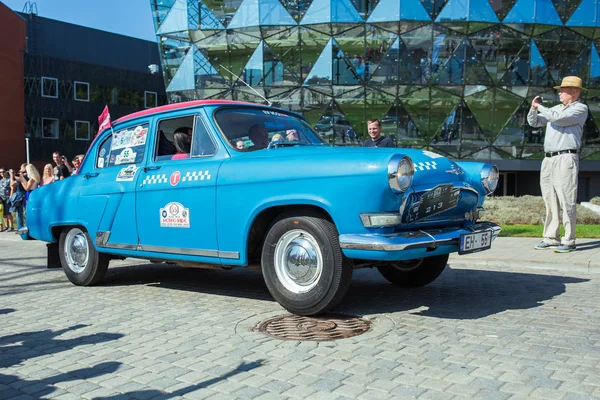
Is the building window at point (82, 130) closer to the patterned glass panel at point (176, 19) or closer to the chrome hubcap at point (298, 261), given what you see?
the patterned glass panel at point (176, 19)

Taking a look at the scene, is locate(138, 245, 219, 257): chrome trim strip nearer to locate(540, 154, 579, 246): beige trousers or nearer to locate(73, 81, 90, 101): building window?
locate(540, 154, 579, 246): beige trousers

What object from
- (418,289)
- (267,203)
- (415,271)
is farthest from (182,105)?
(418,289)

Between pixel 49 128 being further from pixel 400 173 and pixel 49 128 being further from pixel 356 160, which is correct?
pixel 400 173

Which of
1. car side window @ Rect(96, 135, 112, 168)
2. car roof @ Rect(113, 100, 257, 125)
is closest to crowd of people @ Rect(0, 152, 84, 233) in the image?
car side window @ Rect(96, 135, 112, 168)

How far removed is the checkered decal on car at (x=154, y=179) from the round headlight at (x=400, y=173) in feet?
8.04

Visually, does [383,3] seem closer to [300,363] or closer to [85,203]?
[85,203]

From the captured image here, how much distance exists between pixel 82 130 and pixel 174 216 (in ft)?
146

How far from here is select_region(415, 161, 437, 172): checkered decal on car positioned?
4.70 m

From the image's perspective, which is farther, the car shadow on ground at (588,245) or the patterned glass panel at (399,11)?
the patterned glass panel at (399,11)

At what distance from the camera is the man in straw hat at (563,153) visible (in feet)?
26.0

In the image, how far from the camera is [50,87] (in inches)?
1713

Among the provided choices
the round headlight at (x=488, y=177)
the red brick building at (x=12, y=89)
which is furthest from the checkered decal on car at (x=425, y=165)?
the red brick building at (x=12, y=89)

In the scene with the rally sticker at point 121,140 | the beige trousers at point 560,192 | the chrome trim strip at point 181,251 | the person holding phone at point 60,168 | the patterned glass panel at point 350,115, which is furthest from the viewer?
the patterned glass panel at point 350,115

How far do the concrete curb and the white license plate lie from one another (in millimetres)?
2765
